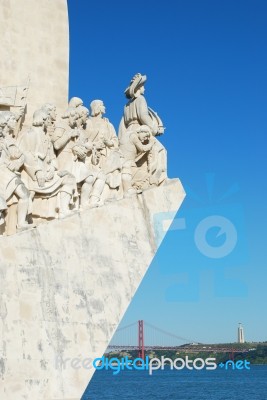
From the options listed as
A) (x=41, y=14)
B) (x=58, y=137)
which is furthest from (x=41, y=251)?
(x=41, y=14)

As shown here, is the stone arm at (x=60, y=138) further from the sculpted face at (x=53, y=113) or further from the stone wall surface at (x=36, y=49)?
the stone wall surface at (x=36, y=49)

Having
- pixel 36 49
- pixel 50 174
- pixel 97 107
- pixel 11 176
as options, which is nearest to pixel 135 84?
pixel 97 107

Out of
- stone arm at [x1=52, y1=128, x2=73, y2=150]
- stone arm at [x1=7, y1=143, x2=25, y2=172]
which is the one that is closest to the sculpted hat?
stone arm at [x1=52, y1=128, x2=73, y2=150]

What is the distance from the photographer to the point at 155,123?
1019 cm

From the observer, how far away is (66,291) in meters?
8.29

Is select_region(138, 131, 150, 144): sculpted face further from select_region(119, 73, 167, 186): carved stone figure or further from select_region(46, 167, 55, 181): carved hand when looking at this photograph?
select_region(46, 167, 55, 181): carved hand

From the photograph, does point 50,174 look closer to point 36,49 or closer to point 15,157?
point 15,157

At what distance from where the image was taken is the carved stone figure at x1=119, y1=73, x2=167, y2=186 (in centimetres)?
998

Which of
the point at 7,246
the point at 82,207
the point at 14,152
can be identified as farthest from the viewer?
the point at 82,207

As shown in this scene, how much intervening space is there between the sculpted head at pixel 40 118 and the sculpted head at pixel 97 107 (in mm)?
971

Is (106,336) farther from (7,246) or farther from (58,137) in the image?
(58,137)

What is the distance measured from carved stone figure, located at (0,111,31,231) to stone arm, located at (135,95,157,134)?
2.10m

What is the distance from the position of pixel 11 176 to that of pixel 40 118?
1.07 m

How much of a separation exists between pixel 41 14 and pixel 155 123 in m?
2.00
